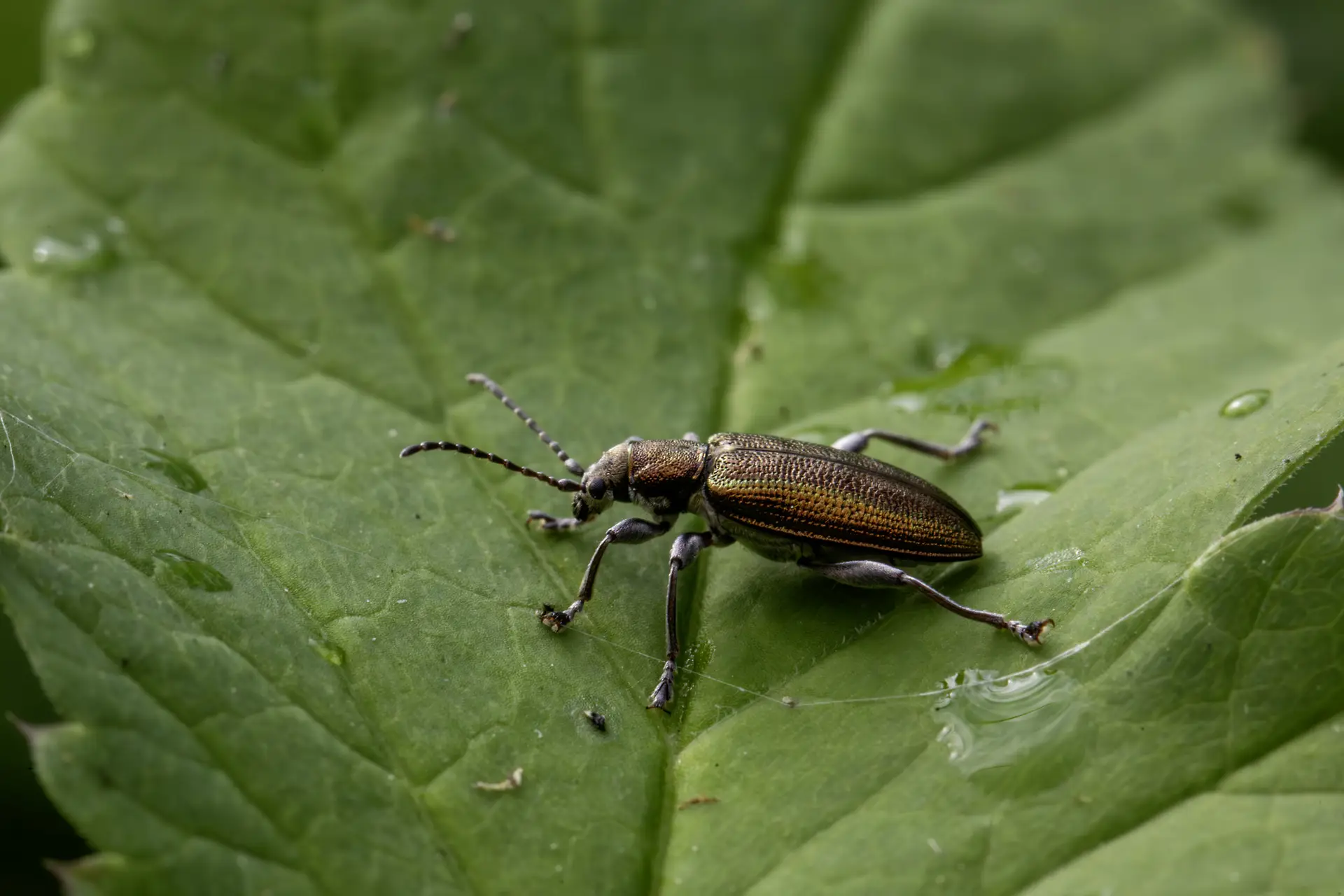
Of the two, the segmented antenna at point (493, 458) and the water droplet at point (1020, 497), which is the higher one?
the segmented antenna at point (493, 458)

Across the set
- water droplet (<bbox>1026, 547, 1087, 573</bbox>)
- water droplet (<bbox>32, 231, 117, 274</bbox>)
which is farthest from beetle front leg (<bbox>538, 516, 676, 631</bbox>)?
water droplet (<bbox>32, 231, 117, 274</bbox>)

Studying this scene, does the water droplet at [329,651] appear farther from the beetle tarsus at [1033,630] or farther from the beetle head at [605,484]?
the beetle tarsus at [1033,630]

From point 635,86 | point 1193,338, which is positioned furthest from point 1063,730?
point 635,86

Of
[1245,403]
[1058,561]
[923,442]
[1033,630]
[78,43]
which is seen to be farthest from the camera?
[78,43]

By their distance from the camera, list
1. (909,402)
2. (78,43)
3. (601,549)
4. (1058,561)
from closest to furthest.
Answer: (1058,561) → (601,549) → (78,43) → (909,402)

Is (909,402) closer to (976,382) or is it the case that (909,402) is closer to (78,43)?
(976,382)

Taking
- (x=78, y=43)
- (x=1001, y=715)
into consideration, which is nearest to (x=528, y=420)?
(x=1001, y=715)

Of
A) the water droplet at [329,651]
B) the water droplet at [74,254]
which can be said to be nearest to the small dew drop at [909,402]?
the water droplet at [329,651]
